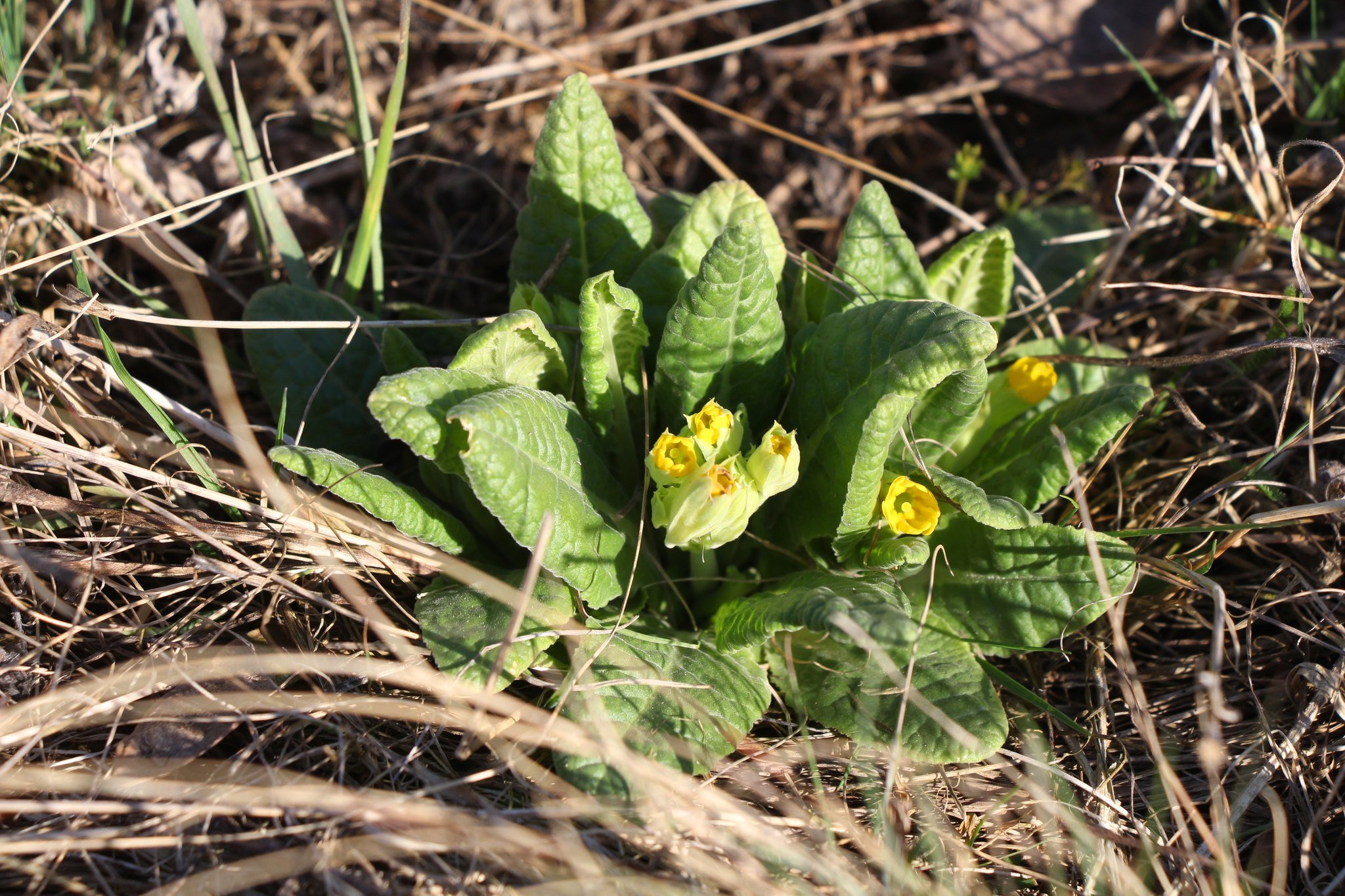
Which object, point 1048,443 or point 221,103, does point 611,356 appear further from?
point 221,103

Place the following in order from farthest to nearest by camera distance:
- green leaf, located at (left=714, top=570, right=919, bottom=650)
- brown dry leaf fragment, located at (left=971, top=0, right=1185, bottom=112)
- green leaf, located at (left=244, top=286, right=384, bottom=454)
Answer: brown dry leaf fragment, located at (left=971, top=0, right=1185, bottom=112), green leaf, located at (left=244, top=286, right=384, bottom=454), green leaf, located at (left=714, top=570, right=919, bottom=650)

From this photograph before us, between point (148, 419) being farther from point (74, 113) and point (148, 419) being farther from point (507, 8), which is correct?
Result: point (507, 8)

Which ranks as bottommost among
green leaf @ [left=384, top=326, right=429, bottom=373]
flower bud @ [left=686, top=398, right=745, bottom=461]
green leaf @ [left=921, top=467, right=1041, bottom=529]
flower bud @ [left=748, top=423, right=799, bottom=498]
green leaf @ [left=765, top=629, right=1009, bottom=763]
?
green leaf @ [left=765, top=629, right=1009, bottom=763]

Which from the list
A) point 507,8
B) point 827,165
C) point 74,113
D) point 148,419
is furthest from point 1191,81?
point 74,113

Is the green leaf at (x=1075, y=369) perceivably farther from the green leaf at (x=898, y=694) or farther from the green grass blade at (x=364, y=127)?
the green grass blade at (x=364, y=127)

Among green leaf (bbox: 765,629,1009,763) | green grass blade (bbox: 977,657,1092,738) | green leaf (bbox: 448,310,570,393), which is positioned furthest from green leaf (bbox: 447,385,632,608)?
green grass blade (bbox: 977,657,1092,738)

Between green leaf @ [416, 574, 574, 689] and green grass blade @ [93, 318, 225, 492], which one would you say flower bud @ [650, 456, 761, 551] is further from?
green grass blade @ [93, 318, 225, 492]
